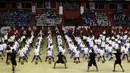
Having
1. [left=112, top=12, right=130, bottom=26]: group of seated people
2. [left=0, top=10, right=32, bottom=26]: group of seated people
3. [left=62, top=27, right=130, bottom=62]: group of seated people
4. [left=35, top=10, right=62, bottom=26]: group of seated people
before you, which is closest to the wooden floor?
[left=62, top=27, right=130, bottom=62]: group of seated people

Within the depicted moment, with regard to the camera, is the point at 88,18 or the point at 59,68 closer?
the point at 59,68

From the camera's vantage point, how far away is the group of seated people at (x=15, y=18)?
45656 mm

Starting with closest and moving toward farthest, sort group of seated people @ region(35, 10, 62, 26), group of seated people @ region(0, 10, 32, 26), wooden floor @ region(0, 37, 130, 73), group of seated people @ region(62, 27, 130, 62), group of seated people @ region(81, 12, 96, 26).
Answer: wooden floor @ region(0, 37, 130, 73) < group of seated people @ region(62, 27, 130, 62) < group of seated people @ region(0, 10, 32, 26) < group of seated people @ region(81, 12, 96, 26) < group of seated people @ region(35, 10, 62, 26)

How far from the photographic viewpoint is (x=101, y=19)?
155 feet

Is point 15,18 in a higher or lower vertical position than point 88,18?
higher

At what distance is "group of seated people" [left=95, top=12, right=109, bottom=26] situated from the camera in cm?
4623

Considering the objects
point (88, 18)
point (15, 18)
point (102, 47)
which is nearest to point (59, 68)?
point (102, 47)

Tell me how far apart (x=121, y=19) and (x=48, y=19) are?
9603 mm

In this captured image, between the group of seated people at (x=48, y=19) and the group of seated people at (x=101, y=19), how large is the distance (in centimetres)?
503

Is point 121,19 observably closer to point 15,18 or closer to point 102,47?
point 15,18

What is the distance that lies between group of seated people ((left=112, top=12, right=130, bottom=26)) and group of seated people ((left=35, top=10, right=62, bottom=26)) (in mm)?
7392

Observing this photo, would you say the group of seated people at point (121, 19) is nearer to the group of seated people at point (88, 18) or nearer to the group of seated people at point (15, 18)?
the group of seated people at point (88, 18)

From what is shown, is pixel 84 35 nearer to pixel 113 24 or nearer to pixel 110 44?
pixel 110 44

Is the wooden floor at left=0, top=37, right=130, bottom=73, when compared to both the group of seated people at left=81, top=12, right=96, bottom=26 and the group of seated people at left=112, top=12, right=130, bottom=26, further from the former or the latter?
the group of seated people at left=112, top=12, right=130, bottom=26
